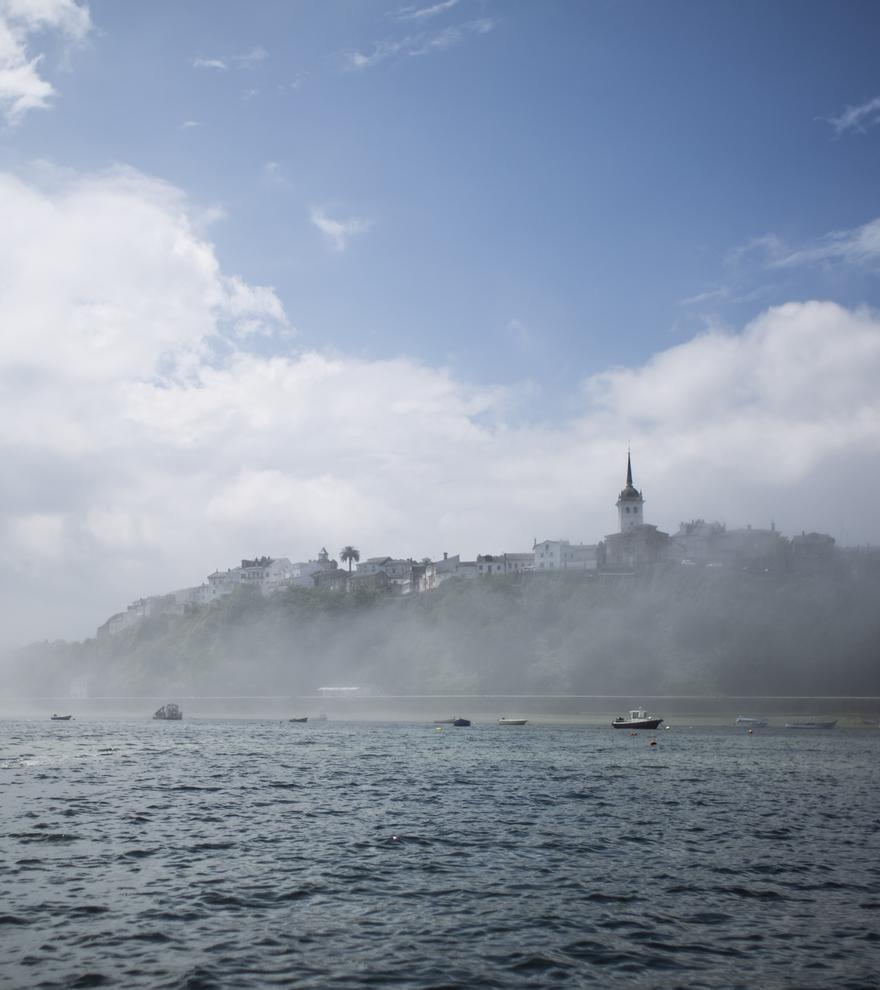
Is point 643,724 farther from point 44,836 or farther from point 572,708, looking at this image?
point 44,836

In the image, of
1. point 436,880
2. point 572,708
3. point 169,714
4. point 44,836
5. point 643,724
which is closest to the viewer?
point 436,880

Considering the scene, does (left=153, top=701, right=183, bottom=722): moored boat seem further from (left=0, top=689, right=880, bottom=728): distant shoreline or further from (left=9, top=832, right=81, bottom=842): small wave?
(left=9, top=832, right=81, bottom=842): small wave

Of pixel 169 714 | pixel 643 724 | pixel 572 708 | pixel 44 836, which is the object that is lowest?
pixel 572 708

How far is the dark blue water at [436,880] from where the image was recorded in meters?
17.9

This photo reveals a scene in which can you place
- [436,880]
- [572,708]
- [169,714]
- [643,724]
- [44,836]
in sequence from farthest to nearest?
[169,714]
[572,708]
[643,724]
[44,836]
[436,880]

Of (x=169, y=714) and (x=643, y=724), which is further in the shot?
(x=169, y=714)

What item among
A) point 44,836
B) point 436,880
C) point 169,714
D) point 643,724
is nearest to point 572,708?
point 643,724

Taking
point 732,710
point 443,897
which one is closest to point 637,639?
point 732,710

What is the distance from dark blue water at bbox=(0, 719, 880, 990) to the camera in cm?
1792

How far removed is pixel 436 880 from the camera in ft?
84.4

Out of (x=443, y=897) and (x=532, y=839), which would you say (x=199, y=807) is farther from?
(x=443, y=897)

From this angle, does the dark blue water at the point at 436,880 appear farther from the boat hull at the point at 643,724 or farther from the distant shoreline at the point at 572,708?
the distant shoreline at the point at 572,708

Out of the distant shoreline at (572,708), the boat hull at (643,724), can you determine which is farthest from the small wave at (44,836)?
the distant shoreline at (572,708)

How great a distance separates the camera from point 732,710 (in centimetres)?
13300
